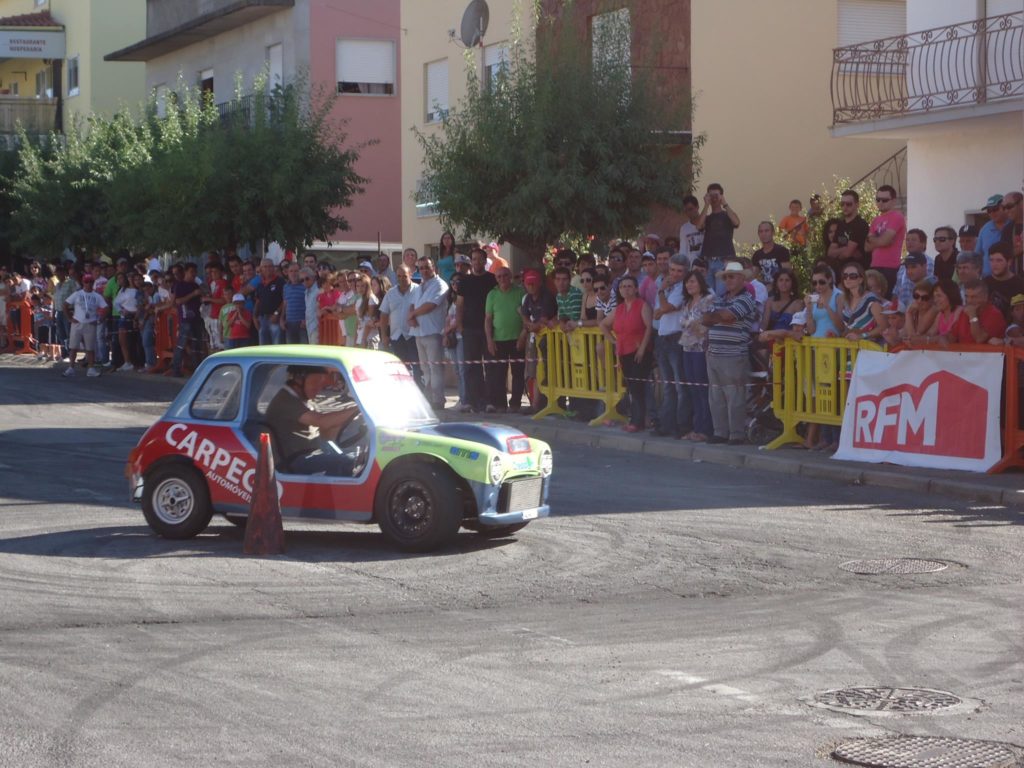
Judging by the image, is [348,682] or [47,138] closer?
[348,682]

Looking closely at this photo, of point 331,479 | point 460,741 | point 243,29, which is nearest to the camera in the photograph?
point 460,741

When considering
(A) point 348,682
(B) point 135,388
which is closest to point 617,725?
(A) point 348,682

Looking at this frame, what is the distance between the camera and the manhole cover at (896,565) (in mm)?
10188

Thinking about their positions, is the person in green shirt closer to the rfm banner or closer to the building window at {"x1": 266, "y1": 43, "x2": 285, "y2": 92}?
the rfm banner

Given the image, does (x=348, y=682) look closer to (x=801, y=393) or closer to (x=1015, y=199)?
(x=801, y=393)

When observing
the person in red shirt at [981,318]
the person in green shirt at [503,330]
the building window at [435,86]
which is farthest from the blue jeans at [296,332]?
the person in red shirt at [981,318]

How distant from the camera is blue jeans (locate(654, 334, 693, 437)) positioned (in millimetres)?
18016

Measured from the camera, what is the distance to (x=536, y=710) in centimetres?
679

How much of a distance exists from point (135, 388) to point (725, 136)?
11.6 meters

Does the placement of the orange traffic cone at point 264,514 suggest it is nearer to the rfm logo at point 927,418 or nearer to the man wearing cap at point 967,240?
the rfm logo at point 927,418

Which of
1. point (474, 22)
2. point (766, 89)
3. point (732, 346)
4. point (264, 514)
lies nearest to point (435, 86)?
point (474, 22)

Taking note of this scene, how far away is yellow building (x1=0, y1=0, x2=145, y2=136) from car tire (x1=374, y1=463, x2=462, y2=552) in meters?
46.8

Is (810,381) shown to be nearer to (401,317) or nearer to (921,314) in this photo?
(921,314)

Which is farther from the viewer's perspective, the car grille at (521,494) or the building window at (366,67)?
the building window at (366,67)
